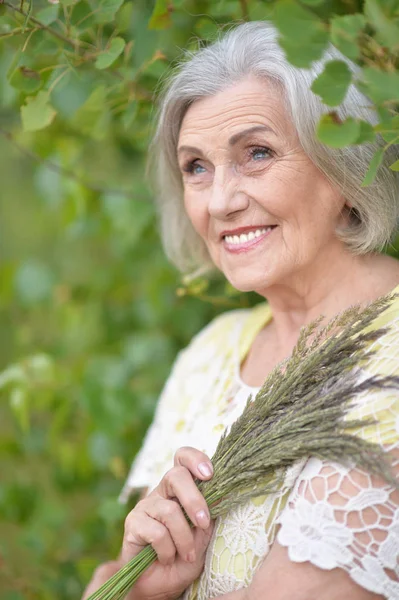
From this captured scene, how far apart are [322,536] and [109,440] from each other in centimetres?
143

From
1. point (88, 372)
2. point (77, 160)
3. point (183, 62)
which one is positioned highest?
point (183, 62)

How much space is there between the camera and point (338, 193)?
5.49 ft

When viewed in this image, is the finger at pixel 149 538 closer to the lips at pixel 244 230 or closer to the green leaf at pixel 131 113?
the lips at pixel 244 230

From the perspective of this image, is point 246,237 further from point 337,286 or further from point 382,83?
point 382,83

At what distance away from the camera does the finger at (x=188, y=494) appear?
55.7 inches

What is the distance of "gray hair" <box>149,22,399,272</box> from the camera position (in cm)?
158

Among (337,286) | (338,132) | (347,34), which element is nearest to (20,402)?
(337,286)

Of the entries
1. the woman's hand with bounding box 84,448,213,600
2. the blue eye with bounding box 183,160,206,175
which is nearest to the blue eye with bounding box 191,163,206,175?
the blue eye with bounding box 183,160,206,175

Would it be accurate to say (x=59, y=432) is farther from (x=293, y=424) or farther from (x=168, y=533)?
(x=293, y=424)

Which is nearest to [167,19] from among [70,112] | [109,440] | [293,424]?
[70,112]

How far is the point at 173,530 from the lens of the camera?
1446 millimetres

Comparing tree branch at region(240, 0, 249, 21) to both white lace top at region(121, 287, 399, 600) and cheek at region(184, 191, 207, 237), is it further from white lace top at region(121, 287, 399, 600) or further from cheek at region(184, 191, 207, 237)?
white lace top at region(121, 287, 399, 600)

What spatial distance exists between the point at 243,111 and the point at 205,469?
792mm

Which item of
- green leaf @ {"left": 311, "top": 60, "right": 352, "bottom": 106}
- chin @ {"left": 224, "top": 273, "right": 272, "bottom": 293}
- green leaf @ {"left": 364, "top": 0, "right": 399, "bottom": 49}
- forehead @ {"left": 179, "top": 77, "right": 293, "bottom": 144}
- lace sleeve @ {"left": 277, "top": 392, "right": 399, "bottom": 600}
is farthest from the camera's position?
chin @ {"left": 224, "top": 273, "right": 272, "bottom": 293}
